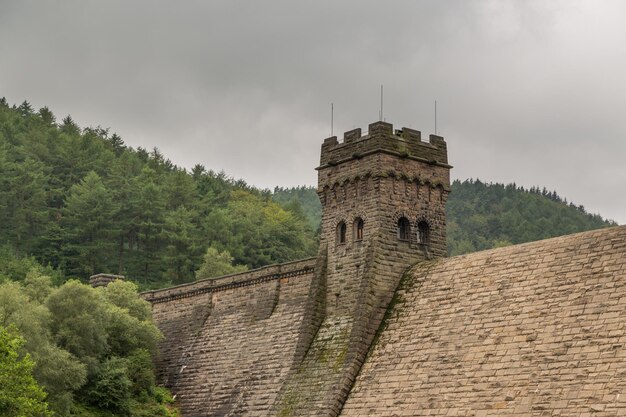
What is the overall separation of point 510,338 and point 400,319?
624 centimetres

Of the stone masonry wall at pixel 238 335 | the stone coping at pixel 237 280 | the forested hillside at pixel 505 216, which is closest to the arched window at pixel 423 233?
the stone masonry wall at pixel 238 335

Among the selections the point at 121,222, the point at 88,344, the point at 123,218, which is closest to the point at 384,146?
the point at 88,344

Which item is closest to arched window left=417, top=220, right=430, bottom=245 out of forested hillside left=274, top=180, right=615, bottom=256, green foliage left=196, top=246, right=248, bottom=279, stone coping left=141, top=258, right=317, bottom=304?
stone coping left=141, top=258, right=317, bottom=304

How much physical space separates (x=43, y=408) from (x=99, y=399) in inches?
347

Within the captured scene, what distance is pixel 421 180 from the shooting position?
42.5 m

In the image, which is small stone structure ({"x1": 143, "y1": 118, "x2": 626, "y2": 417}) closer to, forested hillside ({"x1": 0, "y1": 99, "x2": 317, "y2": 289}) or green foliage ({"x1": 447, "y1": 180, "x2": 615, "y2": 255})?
forested hillside ({"x1": 0, "y1": 99, "x2": 317, "y2": 289})

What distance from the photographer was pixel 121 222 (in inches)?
3344

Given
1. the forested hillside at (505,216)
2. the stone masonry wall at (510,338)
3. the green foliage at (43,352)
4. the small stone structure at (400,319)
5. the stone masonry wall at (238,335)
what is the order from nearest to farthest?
the stone masonry wall at (510,338) < the small stone structure at (400,319) < the green foliage at (43,352) < the stone masonry wall at (238,335) < the forested hillside at (505,216)

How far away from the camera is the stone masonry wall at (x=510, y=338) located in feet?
97.5

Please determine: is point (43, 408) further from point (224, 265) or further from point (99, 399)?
→ point (224, 265)

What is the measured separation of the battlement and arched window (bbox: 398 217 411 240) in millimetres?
2575

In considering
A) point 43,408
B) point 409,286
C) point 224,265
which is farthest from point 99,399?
point 224,265

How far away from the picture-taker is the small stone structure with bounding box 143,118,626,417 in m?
31.0

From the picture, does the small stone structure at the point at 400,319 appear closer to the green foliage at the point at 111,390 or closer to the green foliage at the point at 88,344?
the green foliage at the point at 88,344
